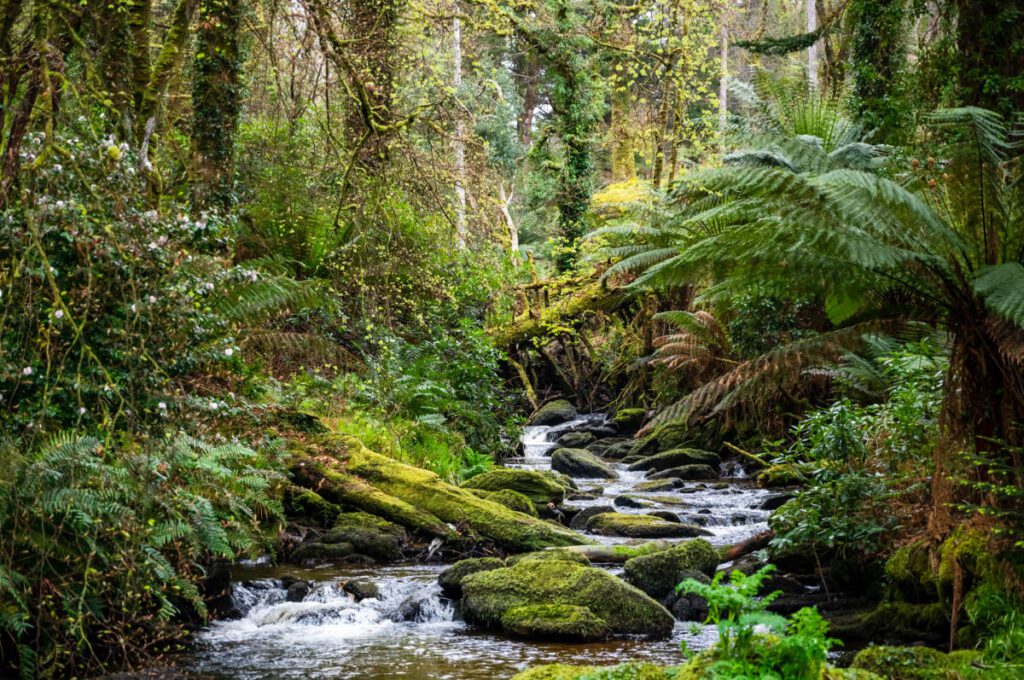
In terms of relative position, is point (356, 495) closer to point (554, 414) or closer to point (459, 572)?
point (459, 572)

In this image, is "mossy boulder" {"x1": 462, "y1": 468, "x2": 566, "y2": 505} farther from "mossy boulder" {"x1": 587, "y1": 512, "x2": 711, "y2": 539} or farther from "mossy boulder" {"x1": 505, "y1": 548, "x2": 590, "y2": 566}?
"mossy boulder" {"x1": 505, "y1": 548, "x2": 590, "y2": 566}

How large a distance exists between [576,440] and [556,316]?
2266 millimetres

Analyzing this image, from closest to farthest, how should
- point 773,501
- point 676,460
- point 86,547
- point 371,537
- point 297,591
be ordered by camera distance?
1. point 86,547
2. point 297,591
3. point 371,537
4. point 773,501
5. point 676,460

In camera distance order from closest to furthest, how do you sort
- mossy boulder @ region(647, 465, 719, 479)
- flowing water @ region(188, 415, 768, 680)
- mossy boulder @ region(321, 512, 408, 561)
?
flowing water @ region(188, 415, 768, 680)
mossy boulder @ region(321, 512, 408, 561)
mossy boulder @ region(647, 465, 719, 479)

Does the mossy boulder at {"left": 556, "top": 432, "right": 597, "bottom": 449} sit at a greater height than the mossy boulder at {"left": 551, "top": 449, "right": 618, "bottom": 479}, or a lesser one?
lesser

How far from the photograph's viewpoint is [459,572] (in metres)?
7.19

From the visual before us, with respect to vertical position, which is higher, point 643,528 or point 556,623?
point 556,623

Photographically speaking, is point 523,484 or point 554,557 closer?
point 554,557

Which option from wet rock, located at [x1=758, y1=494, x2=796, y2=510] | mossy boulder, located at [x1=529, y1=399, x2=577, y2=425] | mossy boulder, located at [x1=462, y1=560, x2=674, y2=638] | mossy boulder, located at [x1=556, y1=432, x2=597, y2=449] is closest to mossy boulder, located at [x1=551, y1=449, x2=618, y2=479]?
mossy boulder, located at [x1=556, y1=432, x2=597, y2=449]

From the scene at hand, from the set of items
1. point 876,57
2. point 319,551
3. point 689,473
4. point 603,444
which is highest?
point 876,57

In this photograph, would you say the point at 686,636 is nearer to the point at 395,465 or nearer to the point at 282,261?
the point at 395,465

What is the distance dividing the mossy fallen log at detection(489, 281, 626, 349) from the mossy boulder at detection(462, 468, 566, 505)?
625cm

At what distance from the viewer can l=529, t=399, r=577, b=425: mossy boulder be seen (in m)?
18.3

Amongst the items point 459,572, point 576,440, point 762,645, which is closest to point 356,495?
point 459,572
